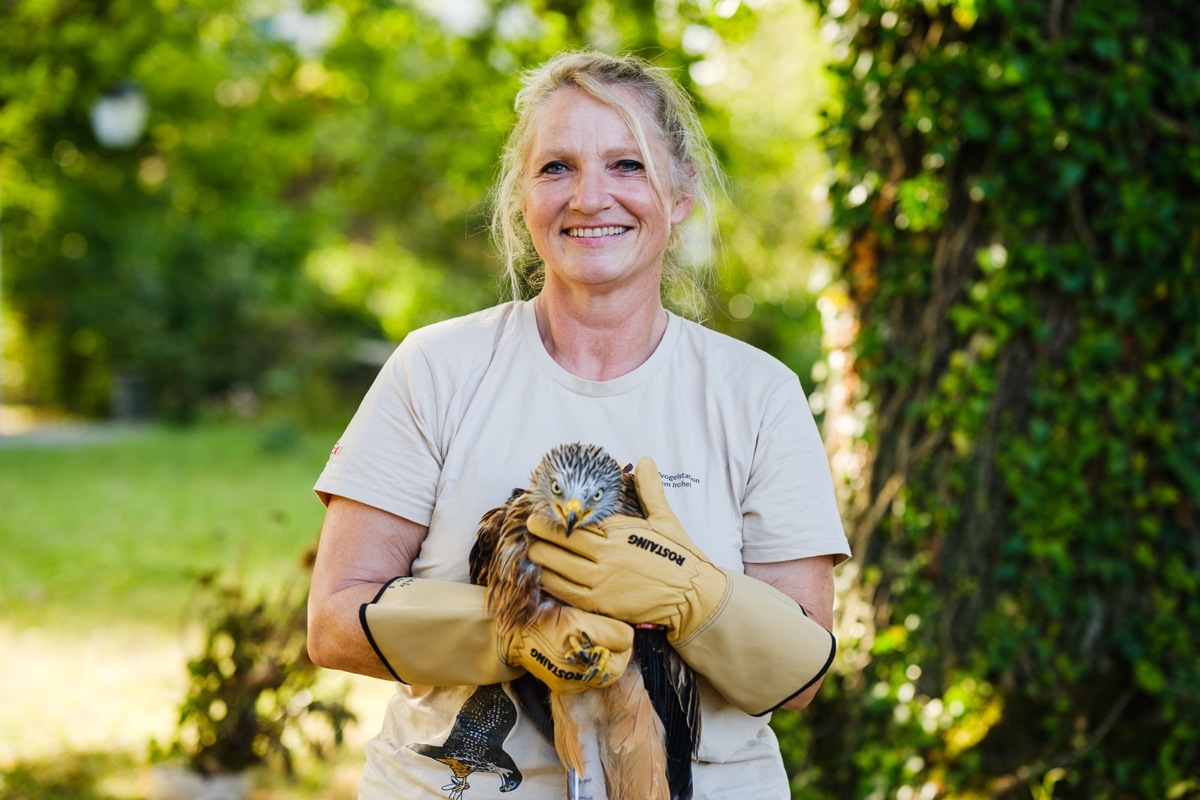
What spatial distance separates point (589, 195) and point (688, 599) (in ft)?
2.52

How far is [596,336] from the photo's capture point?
2180 millimetres

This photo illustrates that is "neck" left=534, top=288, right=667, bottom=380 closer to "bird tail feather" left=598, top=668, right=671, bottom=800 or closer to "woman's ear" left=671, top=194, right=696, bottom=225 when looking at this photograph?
"woman's ear" left=671, top=194, right=696, bottom=225

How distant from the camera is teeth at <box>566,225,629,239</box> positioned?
211 cm

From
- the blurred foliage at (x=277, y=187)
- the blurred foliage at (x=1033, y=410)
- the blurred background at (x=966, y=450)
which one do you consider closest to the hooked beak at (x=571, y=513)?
the blurred background at (x=966, y=450)

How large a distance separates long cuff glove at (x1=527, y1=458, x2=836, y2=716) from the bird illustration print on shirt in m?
0.31

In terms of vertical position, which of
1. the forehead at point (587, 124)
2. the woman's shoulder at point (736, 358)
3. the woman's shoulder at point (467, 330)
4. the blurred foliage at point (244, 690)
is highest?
the forehead at point (587, 124)

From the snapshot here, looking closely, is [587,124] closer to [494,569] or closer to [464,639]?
[494,569]

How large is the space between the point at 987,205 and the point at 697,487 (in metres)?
2.03

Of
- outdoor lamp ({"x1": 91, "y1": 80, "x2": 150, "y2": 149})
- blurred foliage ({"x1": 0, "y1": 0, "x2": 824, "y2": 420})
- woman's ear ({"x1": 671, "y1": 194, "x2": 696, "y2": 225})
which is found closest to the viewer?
woman's ear ({"x1": 671, "y1": 194, "x2": 696, "y2": 225})

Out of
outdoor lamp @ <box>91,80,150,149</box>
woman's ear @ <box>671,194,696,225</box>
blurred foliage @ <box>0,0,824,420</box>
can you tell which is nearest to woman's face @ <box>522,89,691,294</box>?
woman's ear @ <box>671,194,696,225</box>

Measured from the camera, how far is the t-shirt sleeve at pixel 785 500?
83.0 inches

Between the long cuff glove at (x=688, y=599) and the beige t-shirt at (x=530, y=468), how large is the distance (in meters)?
0.14

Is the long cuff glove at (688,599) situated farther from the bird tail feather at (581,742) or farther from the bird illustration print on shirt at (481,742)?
the bird illustration print on shirt at (481,742)

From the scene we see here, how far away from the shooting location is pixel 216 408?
19.1 metres
